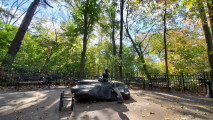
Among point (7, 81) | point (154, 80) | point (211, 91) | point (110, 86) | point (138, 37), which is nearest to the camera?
point (110, 86)

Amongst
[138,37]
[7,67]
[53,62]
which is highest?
[138,37]

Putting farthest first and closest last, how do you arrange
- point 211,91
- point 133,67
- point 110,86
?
point 133,67, point 211,91, point 110,86

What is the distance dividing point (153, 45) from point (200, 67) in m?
7.13

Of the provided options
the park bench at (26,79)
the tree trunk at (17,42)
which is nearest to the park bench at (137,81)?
the park bench at (26,79)

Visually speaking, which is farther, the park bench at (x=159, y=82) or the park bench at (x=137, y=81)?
the park bench at (x=137, y=81)

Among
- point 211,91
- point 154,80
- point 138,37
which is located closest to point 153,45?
point 138,37

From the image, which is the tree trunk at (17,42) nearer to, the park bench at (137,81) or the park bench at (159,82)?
the park bench at (137,81)

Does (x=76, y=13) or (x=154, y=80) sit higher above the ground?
(x=76, y=13)

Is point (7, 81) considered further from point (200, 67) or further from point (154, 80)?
point (200, 67)

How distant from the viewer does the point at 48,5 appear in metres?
12.2

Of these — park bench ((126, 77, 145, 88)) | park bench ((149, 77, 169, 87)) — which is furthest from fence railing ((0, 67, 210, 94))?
park bench ((126, 77, 145, 88))

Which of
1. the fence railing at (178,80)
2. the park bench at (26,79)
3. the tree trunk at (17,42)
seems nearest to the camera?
the park bench at (26,79)

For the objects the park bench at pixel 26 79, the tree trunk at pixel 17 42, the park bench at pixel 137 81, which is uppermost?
the tree trunk at pixel 17 42

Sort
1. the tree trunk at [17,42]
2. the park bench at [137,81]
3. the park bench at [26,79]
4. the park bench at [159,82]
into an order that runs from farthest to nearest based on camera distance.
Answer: the park bench at [137,81], the park bench at [159,82], the tree trunk at [17,42], the park bench at [26,79]
